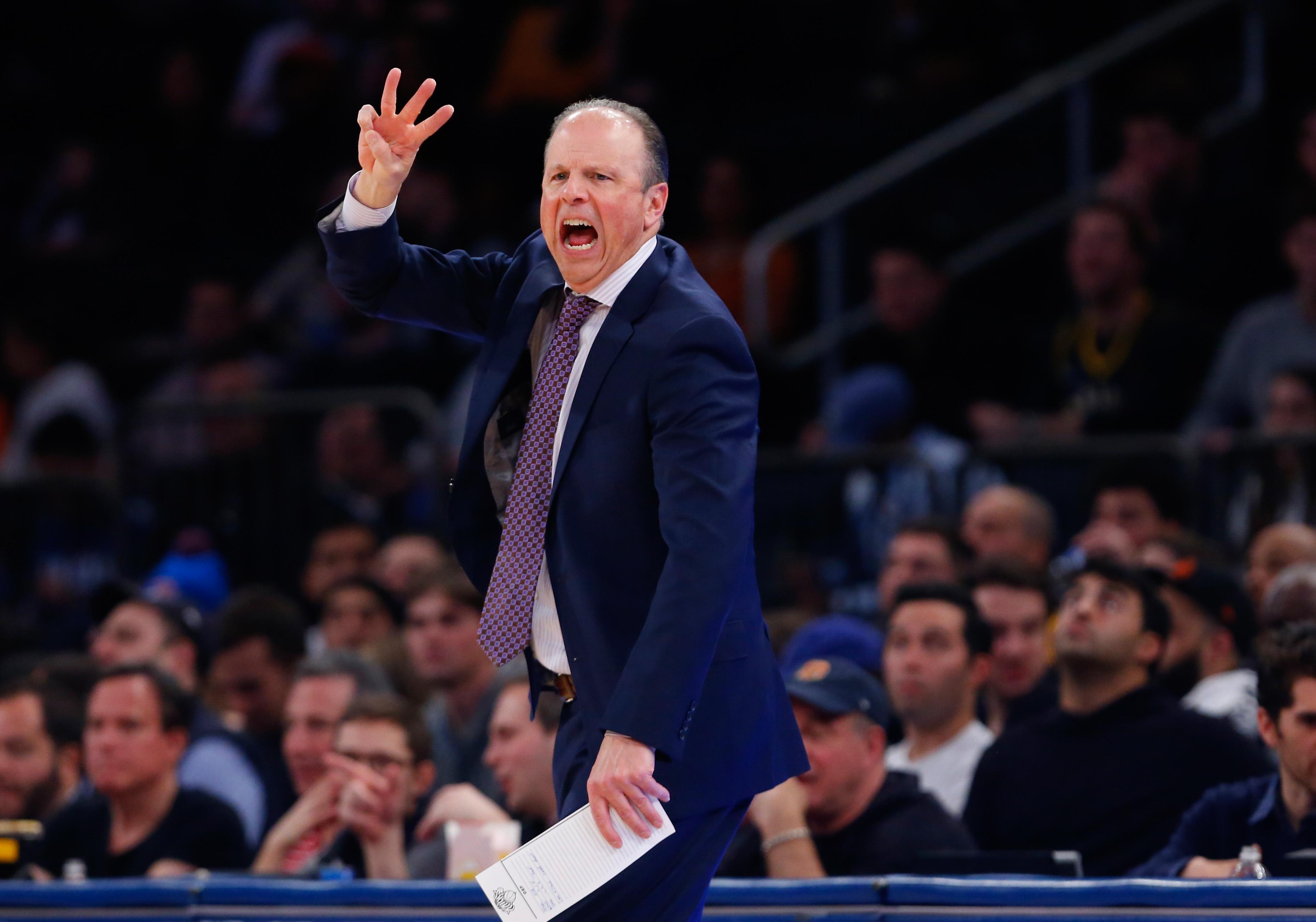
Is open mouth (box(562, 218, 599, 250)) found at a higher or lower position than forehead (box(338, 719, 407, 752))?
higher

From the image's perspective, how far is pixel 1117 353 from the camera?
7602mm

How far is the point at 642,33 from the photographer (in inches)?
392

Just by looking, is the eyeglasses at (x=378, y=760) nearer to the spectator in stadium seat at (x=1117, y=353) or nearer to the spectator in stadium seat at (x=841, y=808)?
the spectator in stadium seat at (x=841, y=808)

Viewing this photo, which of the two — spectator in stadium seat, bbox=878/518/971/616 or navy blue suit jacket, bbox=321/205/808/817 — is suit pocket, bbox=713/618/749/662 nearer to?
navy blue suit jacket, bbox=321/205/808/817

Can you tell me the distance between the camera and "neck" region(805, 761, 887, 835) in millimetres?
4816

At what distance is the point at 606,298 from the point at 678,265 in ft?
0.44

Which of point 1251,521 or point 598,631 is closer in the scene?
point 598,631

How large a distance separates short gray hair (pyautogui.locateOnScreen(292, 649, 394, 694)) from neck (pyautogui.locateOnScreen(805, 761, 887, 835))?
158 centimetres

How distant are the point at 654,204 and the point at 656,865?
0.97 meters

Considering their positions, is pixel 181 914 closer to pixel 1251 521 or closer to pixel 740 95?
pixel 1251 521

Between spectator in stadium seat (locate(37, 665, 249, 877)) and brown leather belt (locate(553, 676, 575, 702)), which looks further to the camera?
spectator in stadium seat (locate(37, 665, 249, 877))

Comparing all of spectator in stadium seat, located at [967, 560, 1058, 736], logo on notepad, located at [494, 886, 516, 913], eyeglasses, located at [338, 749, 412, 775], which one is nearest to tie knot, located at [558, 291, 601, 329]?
logo on notepad, located at [494, 886, 516, 913]

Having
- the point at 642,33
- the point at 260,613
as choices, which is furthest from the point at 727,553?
the point at 642,33

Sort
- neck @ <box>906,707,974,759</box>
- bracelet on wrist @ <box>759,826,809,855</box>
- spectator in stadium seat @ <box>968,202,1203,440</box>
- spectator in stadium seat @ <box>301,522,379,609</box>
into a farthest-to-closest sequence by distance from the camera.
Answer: spectator in stadium seat @ <box>301,522,379,609</box>
spectator in stadium seat @ <box>968,202,1203,440</box>
neck @ <box>906,707,974,759</box>
bracelet on wrist @ <box>759,826,809,855</box>
